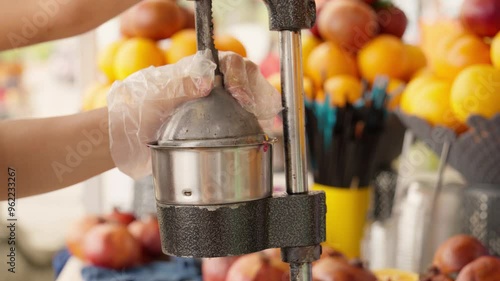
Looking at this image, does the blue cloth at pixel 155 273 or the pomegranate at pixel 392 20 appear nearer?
the blue cloth at pixel 155 273

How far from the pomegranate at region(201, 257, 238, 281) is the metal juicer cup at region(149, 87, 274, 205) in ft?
1.66

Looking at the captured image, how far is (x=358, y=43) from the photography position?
5.02 ft

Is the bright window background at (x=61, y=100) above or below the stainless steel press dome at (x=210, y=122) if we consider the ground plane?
below

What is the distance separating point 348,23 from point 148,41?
45 cm

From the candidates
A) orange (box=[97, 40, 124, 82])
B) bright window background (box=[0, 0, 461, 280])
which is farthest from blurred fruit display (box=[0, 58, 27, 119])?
orange (box=[97, 40, 124, 82])

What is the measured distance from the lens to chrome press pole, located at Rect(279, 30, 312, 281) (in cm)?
63

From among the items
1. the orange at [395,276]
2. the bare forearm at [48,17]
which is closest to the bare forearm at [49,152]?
the bare forearm at [48,17]

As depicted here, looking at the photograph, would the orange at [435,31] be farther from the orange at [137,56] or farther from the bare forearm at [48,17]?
the bare forearm at [48,17]

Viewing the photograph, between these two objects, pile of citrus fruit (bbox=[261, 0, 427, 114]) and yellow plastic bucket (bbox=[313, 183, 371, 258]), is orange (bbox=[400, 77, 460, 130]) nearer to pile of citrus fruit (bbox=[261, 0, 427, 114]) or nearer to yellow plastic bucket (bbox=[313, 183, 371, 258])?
pile of citrus fruit (bbox=[261, 0, 427, 114])

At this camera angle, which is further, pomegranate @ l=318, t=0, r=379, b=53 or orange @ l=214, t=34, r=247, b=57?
pomegranate @ l=318, t=0, r=379, b=53

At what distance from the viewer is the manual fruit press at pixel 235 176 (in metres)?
0.57

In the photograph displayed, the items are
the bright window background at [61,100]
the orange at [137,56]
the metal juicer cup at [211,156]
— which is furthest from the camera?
the bright window background at [61,100]

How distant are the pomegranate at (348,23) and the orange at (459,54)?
6.6 inches

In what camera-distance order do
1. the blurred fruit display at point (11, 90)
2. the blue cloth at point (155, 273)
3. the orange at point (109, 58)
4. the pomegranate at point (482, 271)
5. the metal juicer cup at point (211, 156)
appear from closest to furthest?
1. the metal juicer cup at point (211, 156)
2. the pomegranate at point (482, 271)
3. the blue cloth at point (155, 273)
4. the orange at point (109, 58)
5. the blurred fruit display at point (11, 90)
